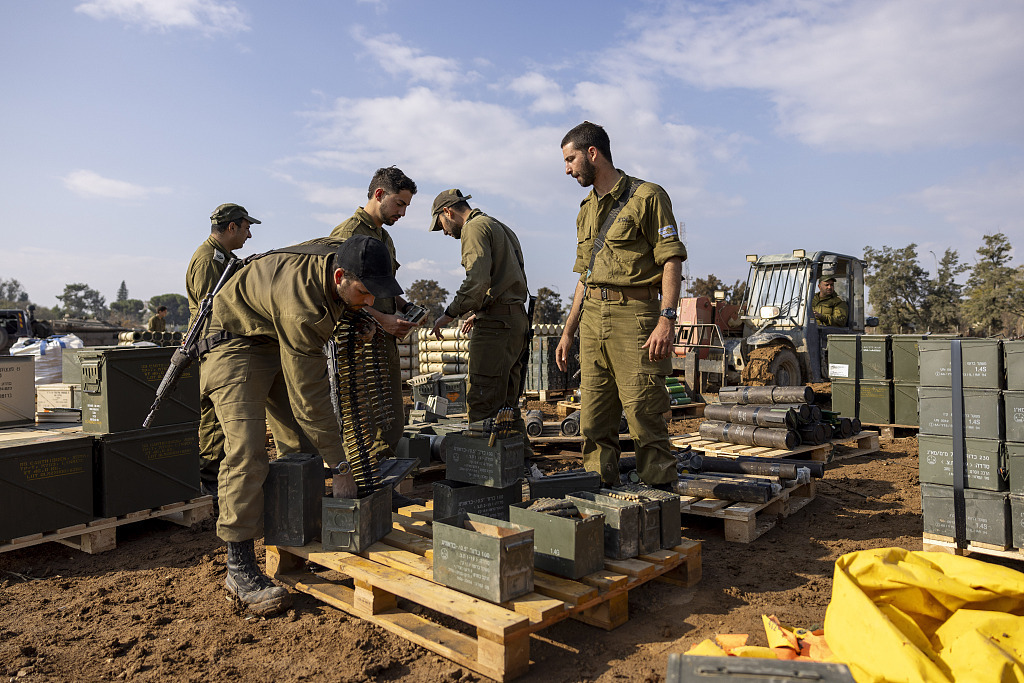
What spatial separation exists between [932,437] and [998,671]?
216 centimetres

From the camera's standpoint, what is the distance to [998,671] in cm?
215

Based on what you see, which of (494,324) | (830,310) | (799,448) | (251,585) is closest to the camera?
(251,585)

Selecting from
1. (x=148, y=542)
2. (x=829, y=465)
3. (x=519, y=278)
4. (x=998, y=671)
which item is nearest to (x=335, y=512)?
(x=148, y=542)

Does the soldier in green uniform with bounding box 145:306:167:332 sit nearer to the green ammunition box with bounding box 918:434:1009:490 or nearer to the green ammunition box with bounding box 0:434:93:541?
the green ammunition box with bounding box 0:434:93:541

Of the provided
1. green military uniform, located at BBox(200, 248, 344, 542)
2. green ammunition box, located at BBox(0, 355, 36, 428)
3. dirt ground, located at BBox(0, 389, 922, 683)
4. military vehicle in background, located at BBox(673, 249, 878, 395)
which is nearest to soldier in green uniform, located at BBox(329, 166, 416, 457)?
green military uniform, located at BBox(200, 248, 344, 542)

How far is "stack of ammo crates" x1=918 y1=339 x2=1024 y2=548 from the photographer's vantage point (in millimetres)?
3721

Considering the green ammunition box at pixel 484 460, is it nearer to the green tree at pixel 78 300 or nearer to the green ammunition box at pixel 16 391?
the green ammunition box at pixel 16 391

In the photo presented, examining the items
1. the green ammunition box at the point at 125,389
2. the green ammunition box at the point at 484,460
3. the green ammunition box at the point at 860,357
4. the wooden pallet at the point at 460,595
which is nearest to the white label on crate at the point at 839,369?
the green ammunition box at the point at 860,357

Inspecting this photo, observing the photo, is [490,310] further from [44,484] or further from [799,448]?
[799,448]

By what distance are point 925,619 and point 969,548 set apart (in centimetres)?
163

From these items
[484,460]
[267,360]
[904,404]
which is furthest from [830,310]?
[267,360]

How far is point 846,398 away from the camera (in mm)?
8594

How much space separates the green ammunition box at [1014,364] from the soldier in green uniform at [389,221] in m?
3.87

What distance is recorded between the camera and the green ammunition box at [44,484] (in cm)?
414
